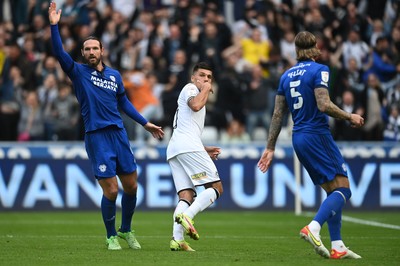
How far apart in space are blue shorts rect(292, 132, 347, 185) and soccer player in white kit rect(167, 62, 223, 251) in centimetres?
138

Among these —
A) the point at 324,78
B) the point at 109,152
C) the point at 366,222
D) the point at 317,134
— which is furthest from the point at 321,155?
the point at 366,222

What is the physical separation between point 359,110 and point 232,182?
3323 mm

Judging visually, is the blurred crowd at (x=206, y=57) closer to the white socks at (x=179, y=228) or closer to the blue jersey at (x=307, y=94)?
the white socks at (x=179, y=228)

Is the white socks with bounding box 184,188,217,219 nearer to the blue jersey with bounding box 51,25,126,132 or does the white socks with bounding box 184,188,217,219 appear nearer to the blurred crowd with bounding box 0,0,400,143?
the blue jersey with bounding box 51,25,126,132

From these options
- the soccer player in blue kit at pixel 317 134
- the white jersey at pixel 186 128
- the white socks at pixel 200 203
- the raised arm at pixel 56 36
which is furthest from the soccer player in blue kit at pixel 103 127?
the soccer player in blue kit at pixel 317 134

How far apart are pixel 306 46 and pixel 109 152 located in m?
2.72

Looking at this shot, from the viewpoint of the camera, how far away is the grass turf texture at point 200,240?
1053 cm

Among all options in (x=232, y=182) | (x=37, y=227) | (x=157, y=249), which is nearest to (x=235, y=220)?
(x=232, y=182)

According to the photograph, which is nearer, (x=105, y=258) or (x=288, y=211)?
(x=105, y=258)

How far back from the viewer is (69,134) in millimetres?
21484

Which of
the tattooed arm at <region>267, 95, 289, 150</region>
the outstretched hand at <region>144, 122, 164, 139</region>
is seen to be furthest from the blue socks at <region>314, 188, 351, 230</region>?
the outstretched hand at <region>144, 122, 164, 139</region>

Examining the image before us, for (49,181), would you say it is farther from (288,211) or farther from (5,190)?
(288,211)

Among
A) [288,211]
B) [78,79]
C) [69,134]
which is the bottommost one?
[288,211]

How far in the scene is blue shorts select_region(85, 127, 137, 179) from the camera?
11.7 meters
